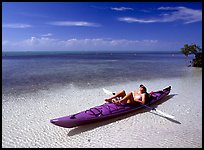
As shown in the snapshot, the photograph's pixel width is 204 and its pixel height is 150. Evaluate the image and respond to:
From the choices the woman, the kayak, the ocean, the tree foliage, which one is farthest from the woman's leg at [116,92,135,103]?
the tree foliage

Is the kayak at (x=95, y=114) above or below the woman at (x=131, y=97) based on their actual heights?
below

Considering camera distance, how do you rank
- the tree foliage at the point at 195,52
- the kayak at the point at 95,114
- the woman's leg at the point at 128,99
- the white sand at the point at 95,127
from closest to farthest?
1. the white sand at the point at 95,127
2. the kayak at the point at 95,114
3. the woman's leg at the point at 128,99
4. the tree foliage at the point at 195,52

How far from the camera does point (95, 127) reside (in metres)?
6.59

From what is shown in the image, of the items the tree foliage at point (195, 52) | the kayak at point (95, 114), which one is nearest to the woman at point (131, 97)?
the kayak at point (95, 114)

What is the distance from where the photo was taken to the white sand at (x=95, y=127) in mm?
5672

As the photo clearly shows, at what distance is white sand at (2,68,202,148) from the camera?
567 cm

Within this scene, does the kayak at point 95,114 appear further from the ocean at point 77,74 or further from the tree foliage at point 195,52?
the tree foliage at point 195,52

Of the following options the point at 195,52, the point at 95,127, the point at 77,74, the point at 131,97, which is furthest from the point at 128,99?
the point at 195,52

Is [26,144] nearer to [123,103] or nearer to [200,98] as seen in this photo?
[123,103]

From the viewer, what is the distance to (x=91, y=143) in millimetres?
5625

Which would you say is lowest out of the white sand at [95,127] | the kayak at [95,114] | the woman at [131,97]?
the white sand at [95,127]

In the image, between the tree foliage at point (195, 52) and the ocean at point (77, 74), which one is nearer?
the ocean at point (77, 74)

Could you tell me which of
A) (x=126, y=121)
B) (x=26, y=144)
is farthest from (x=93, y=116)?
(x=26, y=144)

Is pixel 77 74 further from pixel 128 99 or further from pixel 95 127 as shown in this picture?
pixel 95 127
